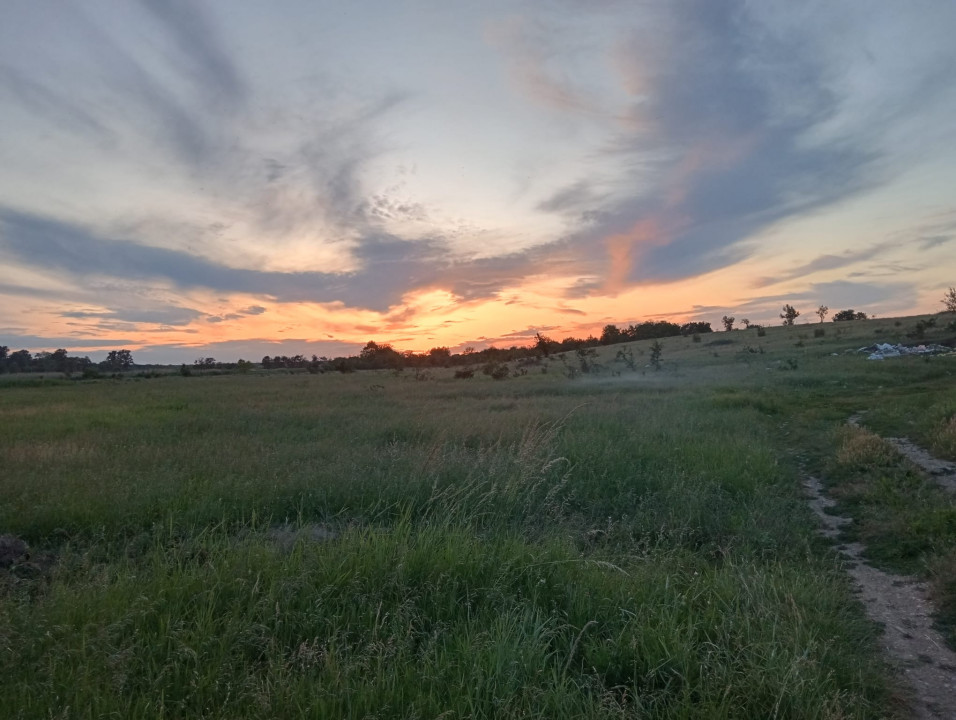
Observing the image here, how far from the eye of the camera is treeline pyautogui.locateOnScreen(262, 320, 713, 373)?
215ft

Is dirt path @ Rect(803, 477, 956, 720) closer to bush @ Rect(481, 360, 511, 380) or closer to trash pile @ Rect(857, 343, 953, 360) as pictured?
bush @ Rect(481, 360, 511, 380)

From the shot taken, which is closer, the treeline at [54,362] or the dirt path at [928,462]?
the dirt path at [928,462]

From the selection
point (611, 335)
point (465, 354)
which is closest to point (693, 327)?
point (611, 335)

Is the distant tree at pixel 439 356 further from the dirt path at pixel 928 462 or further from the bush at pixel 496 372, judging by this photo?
the dirt path at pixel 928 462

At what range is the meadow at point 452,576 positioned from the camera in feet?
10.1

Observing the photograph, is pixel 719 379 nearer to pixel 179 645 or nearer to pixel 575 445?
pixel 575 445

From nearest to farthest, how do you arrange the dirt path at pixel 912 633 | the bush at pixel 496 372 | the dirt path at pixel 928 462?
the dirt path at pixel 912 633 → the dirt path at pixel 928 462 → the bush at pixel 496 372

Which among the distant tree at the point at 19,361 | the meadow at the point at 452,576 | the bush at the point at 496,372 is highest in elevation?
the distant tree at the point at 19,361

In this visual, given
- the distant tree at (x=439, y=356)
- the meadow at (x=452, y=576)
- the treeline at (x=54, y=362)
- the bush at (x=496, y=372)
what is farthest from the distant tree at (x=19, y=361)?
the meadow at (x=452, y=576)

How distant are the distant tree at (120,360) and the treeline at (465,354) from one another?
1735 centimetres

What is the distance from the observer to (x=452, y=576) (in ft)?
14.2

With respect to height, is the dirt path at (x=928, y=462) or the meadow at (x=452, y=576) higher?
the meadow at (x=452, y=576)

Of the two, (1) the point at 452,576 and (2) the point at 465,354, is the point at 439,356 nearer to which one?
(2) the point at 465,354

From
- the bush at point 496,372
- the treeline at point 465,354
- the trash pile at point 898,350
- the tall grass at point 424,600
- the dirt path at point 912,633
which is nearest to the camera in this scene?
the tall grass at point 424,600
